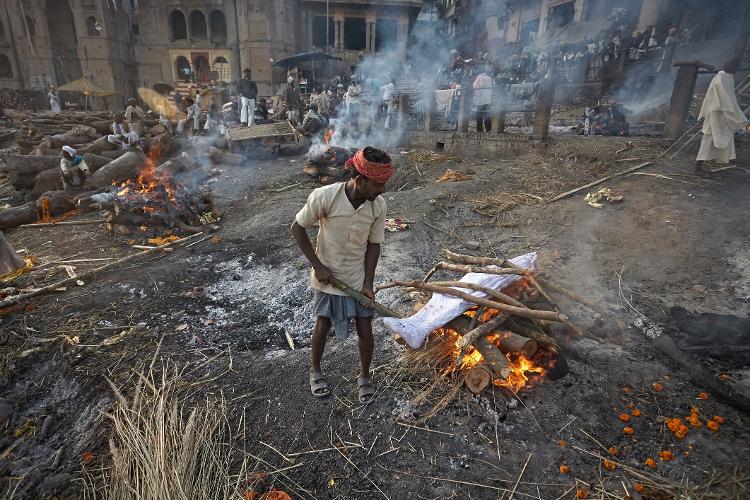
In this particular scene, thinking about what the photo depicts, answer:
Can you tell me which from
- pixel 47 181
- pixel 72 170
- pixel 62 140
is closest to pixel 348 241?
pixel 72 170

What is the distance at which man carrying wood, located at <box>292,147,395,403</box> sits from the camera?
2840mm

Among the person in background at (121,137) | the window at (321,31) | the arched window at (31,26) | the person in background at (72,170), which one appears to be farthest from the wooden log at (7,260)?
the arched window at (31,26)

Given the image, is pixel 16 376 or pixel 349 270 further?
pixel 16 376

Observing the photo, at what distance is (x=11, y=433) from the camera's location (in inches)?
139

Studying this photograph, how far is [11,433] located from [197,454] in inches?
78.8

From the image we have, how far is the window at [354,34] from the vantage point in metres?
32.2

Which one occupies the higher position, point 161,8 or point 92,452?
point 161,8

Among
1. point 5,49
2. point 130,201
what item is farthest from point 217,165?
point 5,49

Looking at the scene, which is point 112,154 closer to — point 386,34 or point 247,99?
point 247,99

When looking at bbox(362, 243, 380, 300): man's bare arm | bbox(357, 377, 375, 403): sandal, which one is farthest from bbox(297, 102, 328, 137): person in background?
bbox(357, 377, 375, 403): sandal

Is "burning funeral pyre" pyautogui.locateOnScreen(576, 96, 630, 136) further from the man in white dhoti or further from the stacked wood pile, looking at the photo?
the stacked wood pile

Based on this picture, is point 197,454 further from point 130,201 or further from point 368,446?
point 130,201

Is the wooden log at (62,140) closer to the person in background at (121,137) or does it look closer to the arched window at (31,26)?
the person in background at (121,137)

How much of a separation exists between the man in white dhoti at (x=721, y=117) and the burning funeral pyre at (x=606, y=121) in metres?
4.60
